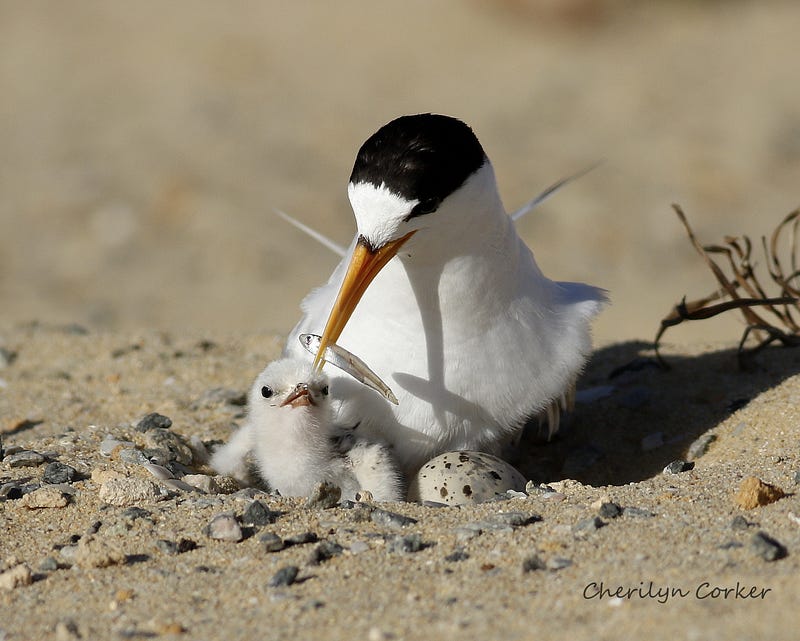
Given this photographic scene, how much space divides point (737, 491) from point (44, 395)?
275 centimetres

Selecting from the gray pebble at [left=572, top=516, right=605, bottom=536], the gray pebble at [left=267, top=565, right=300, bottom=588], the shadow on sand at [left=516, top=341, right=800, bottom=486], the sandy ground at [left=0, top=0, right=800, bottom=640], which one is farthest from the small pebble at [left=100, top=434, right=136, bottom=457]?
the gray pebble at [left=572, top=516, right=605, bottom=536]

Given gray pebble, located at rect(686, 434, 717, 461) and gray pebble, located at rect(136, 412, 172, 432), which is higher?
gray pebble, located at rect(136, 412, 172, 432)

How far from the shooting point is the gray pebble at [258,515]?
2705 mm

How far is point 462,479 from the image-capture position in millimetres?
3145

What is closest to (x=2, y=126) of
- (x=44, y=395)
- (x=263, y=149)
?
(x=263, y=149)

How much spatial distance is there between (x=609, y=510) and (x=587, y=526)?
4.6 inches

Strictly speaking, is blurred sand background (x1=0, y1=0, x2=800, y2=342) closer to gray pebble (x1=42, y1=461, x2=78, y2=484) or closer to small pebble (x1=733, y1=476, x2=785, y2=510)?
gray pebble (x1=42, y1=461, x2=78, y2=484)

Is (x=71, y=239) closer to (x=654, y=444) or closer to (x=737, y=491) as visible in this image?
(x=654, y=444)

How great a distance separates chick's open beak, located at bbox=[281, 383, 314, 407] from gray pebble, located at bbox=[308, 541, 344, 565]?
0.85 meters

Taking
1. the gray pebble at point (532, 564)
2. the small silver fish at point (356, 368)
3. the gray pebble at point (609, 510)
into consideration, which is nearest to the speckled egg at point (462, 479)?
the small silver fish at point (356, 368)

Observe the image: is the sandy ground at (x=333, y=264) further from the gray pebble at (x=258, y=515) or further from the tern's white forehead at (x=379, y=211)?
the tern's white forehead at (x=379, y=211)

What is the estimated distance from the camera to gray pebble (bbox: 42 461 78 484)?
3.15 metres

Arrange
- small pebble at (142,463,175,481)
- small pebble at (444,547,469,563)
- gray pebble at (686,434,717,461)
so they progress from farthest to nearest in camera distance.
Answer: gray pebble at (686,434,717,461) → small pebble at (142,463,175,481) → small pebble at (444,547,469,563)

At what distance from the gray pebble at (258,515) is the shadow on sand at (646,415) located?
4.57 feet
